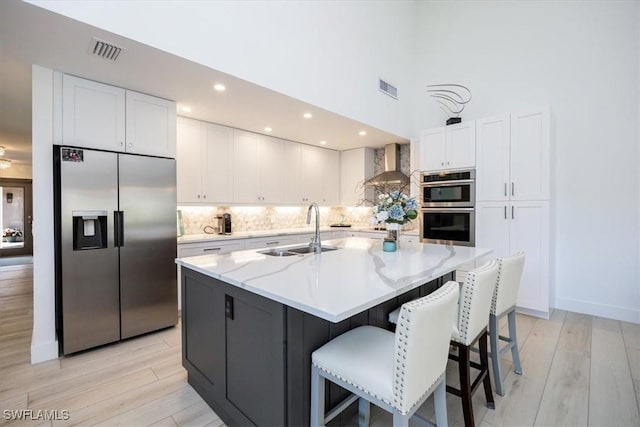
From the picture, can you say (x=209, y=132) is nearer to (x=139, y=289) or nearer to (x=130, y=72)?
(x=130, y=72)

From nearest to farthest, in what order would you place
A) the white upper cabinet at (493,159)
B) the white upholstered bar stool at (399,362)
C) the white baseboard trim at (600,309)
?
1. the white upholstered bar stool at (399,362)
2. the white baseboard trim at (600,309)
3. the white upper cabinet at (493,159)

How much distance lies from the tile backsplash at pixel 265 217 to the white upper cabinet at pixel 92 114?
4.37ft

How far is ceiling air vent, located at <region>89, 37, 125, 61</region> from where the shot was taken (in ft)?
6.77

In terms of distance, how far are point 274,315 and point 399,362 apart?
0.57 m

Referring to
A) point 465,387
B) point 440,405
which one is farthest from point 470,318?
point 440,405

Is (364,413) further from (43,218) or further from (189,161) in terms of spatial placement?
(189,161)

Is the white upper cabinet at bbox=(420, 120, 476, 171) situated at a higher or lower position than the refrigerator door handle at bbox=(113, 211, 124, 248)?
higher

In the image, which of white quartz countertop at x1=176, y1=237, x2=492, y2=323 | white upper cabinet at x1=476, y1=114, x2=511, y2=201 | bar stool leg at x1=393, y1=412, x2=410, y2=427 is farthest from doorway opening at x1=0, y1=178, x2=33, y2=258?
white upper cabinet at x1=476, y1=114, x2=511, y2=201

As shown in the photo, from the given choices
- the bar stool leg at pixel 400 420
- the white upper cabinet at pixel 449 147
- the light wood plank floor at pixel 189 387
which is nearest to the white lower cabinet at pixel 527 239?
the light wood plank floor at pixel 189 387

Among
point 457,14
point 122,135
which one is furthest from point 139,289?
point 457,14

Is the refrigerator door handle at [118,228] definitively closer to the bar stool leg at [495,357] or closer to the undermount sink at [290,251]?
the undermount sink at [290,251]

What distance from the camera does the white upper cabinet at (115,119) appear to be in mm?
2521

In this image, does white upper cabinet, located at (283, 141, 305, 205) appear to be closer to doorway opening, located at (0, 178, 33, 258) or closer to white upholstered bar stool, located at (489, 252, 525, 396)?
white upholstered bar stool, located at (489, 252, 525, 396)

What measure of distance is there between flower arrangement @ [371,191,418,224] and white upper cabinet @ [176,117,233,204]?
2373mm
